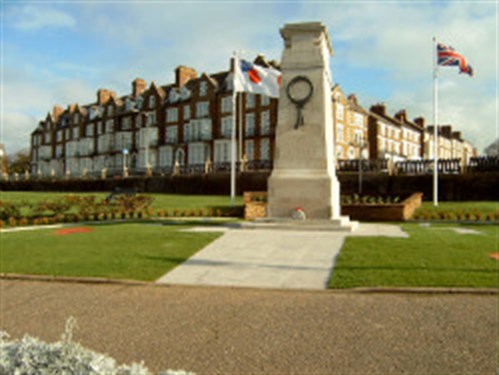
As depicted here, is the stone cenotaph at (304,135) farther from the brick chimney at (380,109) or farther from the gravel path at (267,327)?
the brick chimney at (380,109)

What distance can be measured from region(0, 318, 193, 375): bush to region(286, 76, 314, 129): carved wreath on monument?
1396 cm

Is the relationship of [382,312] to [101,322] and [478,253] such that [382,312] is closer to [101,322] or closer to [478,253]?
[101,322]

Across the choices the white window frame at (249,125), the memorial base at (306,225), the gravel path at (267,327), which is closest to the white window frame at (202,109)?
the white window frame at (249,125)

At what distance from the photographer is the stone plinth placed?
51.1 ft

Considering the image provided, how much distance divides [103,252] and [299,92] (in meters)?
8.83

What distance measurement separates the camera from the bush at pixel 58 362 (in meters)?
2.58

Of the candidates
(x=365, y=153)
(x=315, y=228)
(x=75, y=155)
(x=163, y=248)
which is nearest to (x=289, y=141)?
(x=315, y=228)

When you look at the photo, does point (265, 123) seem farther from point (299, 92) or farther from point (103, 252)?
point (103, 252)

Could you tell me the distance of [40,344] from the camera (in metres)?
2.81

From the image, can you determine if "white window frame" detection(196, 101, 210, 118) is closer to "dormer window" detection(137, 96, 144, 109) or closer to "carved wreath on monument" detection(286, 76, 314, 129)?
"dormer window" detection(137, 96, 144, 109)

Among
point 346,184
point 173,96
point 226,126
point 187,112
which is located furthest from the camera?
point 173,96

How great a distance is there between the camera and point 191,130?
6122 centimetres

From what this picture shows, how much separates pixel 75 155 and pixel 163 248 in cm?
7667

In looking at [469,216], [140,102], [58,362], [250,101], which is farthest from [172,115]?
[58,362]
